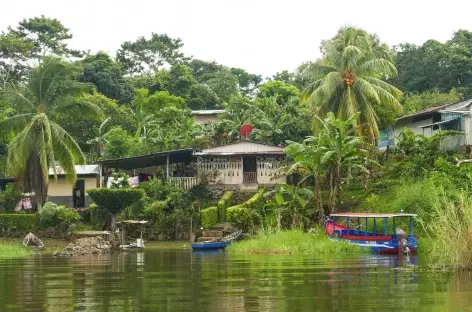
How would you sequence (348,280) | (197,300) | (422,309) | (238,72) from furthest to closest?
(238,72) → (348,280) → (197,300) → (422,309)

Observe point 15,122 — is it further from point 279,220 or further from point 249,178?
point 279,220

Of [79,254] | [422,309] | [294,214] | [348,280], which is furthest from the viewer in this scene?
[294,214]

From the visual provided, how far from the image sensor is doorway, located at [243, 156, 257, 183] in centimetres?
3881

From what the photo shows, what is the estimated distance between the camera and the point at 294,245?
2581cm

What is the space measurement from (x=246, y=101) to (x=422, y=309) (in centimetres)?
3701

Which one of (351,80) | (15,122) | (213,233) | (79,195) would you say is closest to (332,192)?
(213,233)

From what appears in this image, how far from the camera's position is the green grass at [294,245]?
2480 centimetres

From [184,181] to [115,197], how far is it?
547 cm

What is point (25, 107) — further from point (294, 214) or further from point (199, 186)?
point (294, 214)

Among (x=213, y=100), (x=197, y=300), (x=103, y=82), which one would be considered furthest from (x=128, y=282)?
(x=213, y=100)

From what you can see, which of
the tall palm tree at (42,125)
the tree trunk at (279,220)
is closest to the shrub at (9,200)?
the tall palm tree at (42,125)

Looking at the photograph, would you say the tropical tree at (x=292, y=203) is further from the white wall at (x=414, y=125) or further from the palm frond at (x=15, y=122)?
the palm frond at (x=15, y=122)

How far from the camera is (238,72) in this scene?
2933 inches

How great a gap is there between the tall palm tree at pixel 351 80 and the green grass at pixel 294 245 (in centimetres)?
1060
